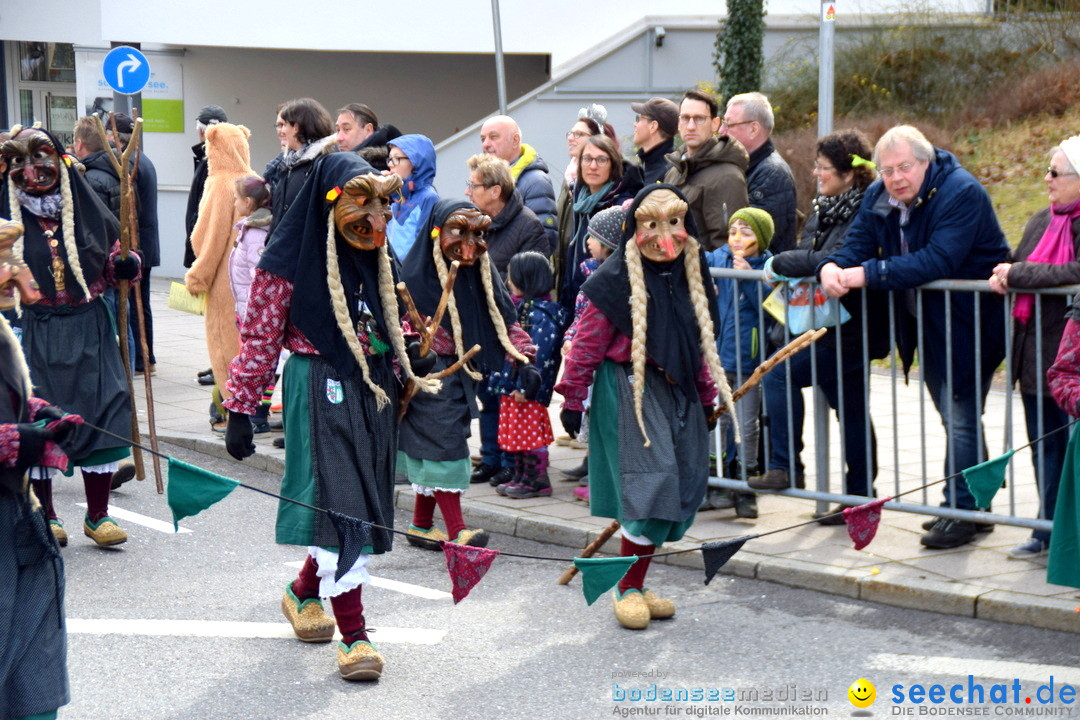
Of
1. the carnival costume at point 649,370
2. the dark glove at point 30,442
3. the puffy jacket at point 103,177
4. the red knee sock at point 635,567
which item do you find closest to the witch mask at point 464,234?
the carnival costume at point 649,370

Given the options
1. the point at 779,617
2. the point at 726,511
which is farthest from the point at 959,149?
the point at 779,617

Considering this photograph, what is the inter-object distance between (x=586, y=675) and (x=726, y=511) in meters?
2.37

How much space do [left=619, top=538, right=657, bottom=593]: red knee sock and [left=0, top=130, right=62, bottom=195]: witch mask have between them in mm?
3300

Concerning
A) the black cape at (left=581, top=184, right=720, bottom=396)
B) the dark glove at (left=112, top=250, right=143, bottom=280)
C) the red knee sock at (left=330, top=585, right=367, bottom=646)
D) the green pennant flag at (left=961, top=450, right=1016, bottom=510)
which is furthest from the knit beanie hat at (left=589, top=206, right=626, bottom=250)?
the dark glove at (left=112, top=250, right=143, bottom=280)

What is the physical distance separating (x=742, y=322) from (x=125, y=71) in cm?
689

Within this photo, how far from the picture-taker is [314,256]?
4902 mm

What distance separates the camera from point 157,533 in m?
7.14

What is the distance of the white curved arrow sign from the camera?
1150 cm

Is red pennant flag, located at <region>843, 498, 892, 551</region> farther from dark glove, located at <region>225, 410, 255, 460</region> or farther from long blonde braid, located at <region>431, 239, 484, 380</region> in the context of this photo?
dark glove, located at <region>225, 410, 255, 460</region>

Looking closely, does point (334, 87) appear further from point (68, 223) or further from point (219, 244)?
point (68, 223)

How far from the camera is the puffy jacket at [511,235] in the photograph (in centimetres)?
762

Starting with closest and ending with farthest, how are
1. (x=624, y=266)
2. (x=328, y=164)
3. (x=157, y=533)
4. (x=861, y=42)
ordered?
(x=328, y=164) < (x=624, y=266) < (x=157, y=533) < (x=861, y=42)

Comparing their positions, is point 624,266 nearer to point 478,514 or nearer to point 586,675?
point 586,675

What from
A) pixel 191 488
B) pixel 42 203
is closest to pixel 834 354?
pixel 191 488
